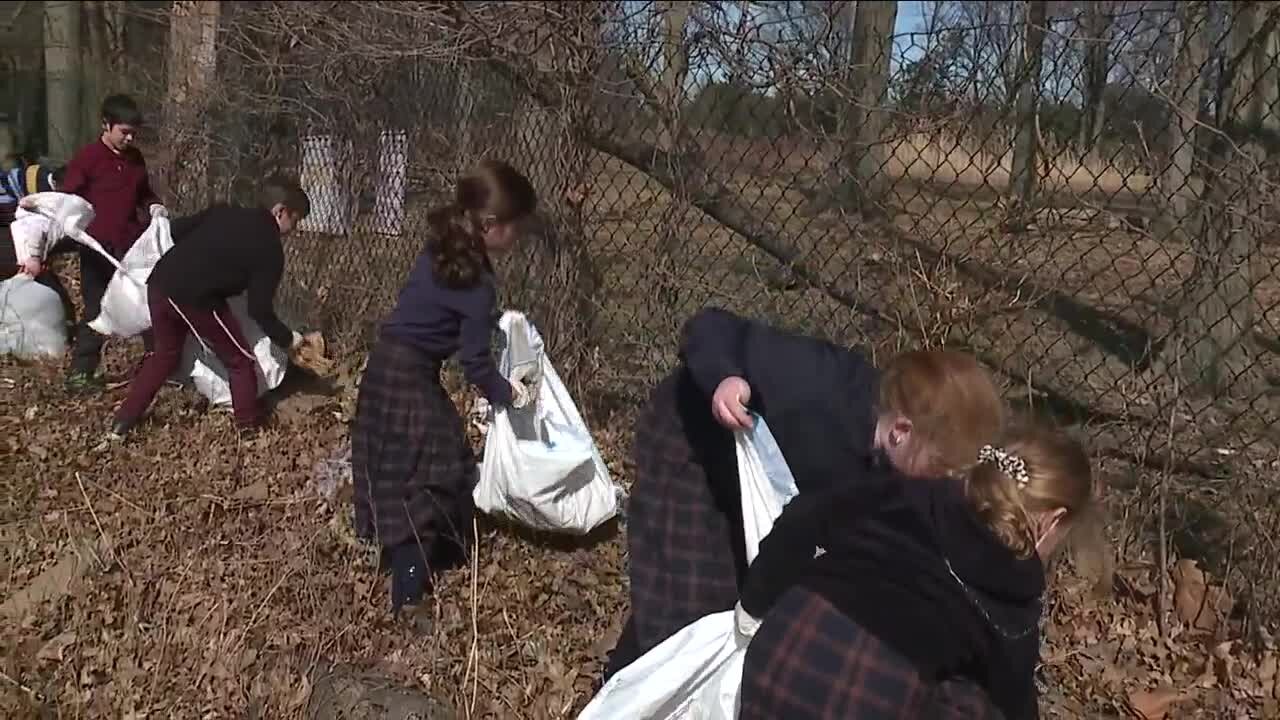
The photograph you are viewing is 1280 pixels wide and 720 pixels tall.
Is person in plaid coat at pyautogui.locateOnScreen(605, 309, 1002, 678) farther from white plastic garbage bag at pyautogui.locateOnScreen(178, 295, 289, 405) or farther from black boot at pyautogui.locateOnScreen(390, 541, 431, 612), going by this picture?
white plastic garbage bag at pyautogui.locateOnScreen(178, 295, 289, 405)

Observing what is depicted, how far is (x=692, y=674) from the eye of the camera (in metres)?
2.53

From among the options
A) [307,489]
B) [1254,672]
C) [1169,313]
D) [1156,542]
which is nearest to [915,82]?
[1169,313]

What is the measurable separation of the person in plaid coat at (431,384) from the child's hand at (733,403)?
1.41 m

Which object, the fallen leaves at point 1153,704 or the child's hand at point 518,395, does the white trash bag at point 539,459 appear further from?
the fallen leaves at point 1153,704

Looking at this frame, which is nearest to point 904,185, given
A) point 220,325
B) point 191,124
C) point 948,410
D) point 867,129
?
point 867,129

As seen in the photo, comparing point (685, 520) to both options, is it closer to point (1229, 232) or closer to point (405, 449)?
point (405, 449)

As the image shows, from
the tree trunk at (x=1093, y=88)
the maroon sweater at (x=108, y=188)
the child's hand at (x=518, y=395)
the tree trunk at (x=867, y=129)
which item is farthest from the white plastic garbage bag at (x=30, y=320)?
the tree trunk at (x=1093, y=88)

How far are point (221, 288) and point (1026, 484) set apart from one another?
→ 13.2ft

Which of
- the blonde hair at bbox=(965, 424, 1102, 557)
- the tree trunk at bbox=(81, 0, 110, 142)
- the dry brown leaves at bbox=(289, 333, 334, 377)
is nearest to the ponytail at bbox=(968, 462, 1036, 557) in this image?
the blonde hair at bbox=(965, 424, 1102, 557)

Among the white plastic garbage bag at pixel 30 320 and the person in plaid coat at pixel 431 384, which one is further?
the white plastic garbage bag at pixel 30 320

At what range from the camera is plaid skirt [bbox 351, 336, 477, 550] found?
3920 millimetres

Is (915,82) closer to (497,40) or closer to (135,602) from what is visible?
(497,40)

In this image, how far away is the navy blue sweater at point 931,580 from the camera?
200cm

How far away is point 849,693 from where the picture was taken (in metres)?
2.06
